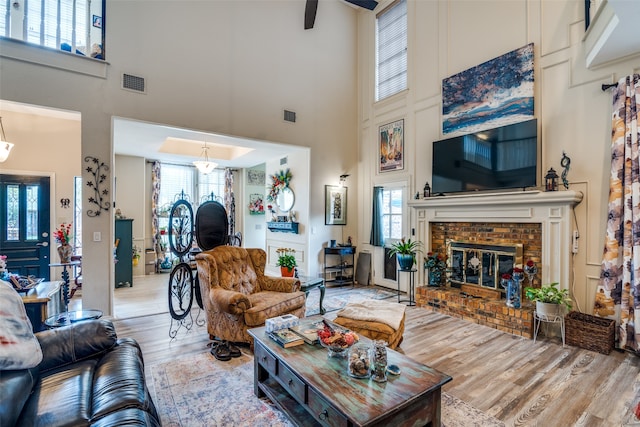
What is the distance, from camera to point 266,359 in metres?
2.26

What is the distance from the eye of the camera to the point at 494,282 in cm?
429

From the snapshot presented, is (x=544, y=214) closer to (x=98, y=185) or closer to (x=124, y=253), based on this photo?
(x=98, y=185)

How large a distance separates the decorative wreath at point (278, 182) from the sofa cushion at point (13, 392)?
210 inches

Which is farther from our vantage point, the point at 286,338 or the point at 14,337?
the point at 286,338

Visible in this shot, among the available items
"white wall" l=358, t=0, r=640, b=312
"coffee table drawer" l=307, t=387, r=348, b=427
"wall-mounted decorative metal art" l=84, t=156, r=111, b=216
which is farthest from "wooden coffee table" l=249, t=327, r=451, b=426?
"wall-mounted decorative metal art" l=84, t=156, r=111, b=216

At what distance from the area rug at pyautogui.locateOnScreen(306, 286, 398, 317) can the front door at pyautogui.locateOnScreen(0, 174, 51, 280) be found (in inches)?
174

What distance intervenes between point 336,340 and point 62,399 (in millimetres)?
1487

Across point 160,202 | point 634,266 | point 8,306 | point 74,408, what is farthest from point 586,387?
point 160,202

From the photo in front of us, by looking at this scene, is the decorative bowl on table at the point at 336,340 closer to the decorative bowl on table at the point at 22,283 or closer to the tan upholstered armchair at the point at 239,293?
the tan upholstered armchair at the point at 239,293

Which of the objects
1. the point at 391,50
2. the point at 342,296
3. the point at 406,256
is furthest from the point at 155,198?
the point at 391,50

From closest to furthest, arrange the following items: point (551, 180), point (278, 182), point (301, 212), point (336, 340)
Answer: point (336, 340)
point (551, 180)
point (301, 212)
point (278, 182)

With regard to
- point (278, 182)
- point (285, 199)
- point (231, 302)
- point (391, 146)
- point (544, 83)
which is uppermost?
point (544, 83)

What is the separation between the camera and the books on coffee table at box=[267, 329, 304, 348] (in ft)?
7.10

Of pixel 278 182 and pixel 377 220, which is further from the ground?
pixel 278 182
